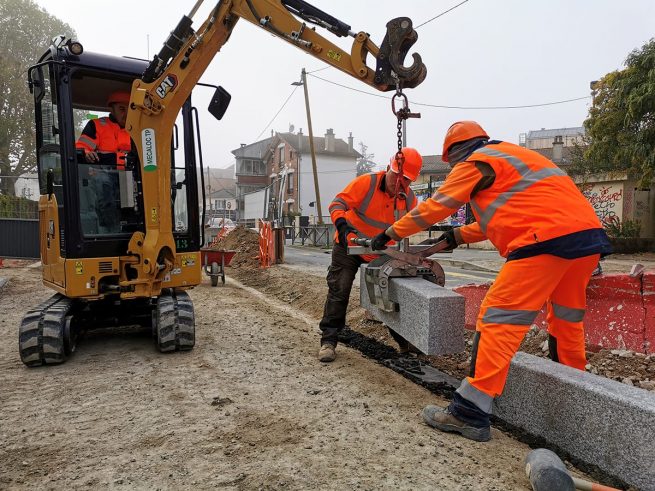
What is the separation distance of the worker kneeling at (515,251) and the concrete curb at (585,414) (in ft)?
1.01

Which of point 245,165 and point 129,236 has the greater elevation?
point 245,165

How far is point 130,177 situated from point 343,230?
2216 mm

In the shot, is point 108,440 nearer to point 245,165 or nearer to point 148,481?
point 148,481

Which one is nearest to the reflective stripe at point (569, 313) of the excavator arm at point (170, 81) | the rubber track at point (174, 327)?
the excavator arm at point (170, 81)

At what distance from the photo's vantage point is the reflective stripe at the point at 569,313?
3.04m

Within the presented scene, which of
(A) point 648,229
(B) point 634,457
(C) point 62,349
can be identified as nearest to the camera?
(B) point 634,457

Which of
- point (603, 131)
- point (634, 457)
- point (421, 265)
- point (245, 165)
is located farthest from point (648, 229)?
point (245, 165)

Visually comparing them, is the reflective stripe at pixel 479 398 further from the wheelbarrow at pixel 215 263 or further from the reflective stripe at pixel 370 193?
the wheelbarrow at pixel 215 263

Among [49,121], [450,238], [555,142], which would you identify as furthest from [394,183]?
A: [555,142]

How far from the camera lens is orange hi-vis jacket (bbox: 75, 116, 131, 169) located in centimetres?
496

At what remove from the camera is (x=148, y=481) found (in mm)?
2422

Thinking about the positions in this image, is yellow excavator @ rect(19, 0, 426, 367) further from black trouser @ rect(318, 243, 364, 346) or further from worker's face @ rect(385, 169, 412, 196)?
black trouser @ rect(318, 243, 364, 346)

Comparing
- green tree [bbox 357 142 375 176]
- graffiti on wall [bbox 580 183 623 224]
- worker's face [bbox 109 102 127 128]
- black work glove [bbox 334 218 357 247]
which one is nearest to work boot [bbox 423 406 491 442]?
black work glove [bbox 334 218 357 247]

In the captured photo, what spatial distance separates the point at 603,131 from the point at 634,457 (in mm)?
17300
